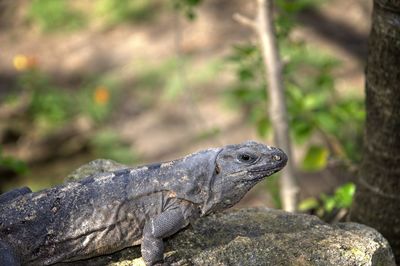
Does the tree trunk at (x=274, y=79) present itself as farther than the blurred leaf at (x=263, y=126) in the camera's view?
No

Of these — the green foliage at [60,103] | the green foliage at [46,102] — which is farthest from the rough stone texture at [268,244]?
the green foliage at [46,102]

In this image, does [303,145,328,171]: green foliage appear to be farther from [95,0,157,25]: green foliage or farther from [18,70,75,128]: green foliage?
[95,0,157,25]: green foliage

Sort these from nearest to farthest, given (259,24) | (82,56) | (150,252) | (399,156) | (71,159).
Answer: (150,252), (399,156), (259,24), (71,159), (82,56)

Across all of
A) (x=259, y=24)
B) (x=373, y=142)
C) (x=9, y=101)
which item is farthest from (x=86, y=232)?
(x=9, y=101)

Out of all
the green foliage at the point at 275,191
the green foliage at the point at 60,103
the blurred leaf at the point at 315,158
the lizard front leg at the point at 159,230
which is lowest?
the green foliage at the point at 275,191

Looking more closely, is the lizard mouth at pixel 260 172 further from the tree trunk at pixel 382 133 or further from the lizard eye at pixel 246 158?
the tree trunk at pixel 382 133

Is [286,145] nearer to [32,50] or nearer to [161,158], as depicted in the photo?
[161,158]

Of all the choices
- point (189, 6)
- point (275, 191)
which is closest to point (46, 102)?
point (275, 191)

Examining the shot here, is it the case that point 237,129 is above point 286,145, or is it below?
below
